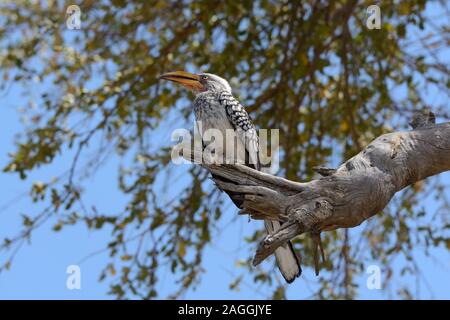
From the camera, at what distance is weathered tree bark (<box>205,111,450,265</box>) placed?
12.3 ft

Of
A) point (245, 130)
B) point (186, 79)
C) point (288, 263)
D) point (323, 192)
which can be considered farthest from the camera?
point (186, 79)

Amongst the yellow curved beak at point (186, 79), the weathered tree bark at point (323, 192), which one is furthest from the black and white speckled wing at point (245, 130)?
the weathered tree bark at point (323, 192)

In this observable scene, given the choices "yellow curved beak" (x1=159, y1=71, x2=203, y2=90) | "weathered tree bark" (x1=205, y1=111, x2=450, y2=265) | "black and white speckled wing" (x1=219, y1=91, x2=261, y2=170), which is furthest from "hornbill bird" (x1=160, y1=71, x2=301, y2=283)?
"weathered tree bark" (x1=205, y1=111, x2=450, y2=265)

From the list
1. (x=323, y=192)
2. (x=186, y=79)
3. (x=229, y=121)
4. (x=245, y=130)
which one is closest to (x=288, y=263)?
(x=323, y=192)

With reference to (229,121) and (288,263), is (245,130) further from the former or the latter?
(288,263)

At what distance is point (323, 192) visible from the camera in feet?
12.7

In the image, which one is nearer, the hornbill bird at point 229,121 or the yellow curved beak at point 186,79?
the hornbill bird at point 229,121

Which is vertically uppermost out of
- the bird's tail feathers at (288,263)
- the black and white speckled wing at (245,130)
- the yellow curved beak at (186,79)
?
the yellow curved beak at (186,79)

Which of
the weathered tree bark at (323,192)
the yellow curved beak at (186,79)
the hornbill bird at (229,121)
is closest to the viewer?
the weathered tree bark at (323,192)

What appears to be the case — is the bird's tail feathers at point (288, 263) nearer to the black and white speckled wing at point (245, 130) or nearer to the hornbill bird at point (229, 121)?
the hornbill bird at point (229, 121)

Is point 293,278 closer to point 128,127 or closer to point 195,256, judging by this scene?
point 195,256

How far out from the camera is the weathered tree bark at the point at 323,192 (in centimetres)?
376

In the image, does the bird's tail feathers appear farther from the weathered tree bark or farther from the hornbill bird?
the weathered tree bark

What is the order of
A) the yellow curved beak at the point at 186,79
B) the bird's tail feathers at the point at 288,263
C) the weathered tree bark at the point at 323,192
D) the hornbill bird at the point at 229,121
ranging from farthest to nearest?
the yellow curved beak at the point at 186,79 < the hornbill bird at the point at 229,121 < the bird's tail feathers at the point at 288,263 < the weathered tree bark at the point at 323,192
